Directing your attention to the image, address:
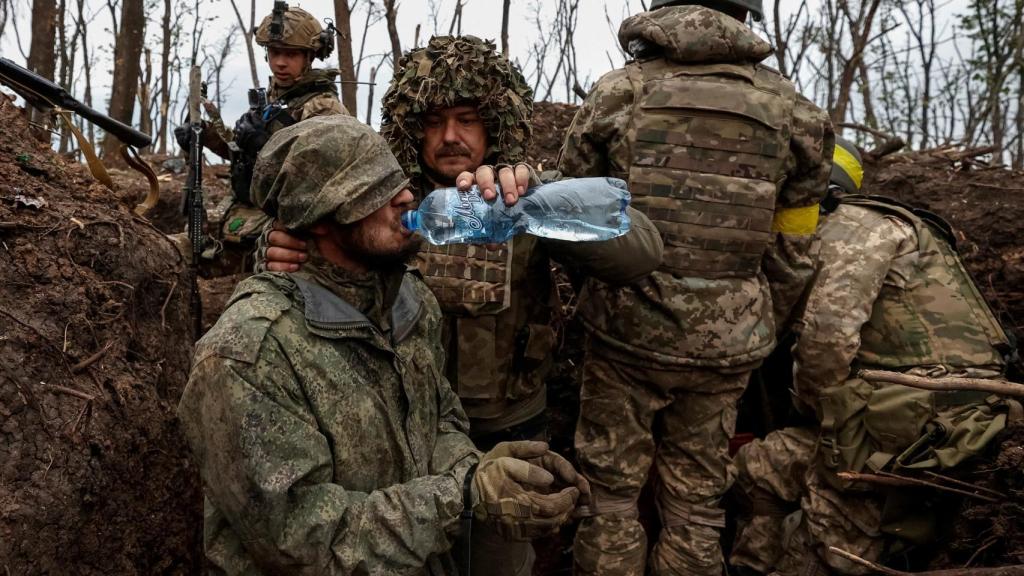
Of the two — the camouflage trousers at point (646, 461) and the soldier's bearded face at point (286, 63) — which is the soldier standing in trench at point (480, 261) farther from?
the soldier's bearded face at point (286, 63)

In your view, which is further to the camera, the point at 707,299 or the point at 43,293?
the point at 707,299

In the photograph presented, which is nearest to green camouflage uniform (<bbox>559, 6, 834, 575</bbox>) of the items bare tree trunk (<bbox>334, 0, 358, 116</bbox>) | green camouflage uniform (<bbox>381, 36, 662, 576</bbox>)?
green camouflage uniform (<bbox>381, 36, 662, 576</bbox>)

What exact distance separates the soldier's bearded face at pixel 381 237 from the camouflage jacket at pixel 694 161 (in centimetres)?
134

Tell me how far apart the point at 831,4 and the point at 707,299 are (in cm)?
1084

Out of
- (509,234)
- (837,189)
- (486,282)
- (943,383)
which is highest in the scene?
(837,189)

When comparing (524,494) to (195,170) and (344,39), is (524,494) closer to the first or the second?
(195,170)

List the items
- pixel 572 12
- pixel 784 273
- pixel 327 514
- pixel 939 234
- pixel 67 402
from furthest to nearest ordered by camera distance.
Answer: pixel 572 12
pixel 939 234
pixel 784 273
pixel 67 402
pixel 327 514

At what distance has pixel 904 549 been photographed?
355 cm

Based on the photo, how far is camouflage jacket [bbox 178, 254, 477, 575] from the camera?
5.91 feet

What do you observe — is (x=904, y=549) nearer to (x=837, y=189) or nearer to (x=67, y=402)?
(x=837, y=189)

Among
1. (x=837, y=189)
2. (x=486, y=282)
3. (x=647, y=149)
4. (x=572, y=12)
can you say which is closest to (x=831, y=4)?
(x=572, y=12)

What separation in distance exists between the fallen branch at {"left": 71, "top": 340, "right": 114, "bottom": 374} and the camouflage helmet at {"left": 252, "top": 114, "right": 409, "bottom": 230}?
1.12 metres

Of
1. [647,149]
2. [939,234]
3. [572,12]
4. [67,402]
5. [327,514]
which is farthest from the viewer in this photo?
[572,12]

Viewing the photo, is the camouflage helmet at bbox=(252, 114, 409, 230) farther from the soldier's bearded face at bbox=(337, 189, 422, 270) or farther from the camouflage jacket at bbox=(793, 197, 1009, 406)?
the camouflage jacket at bbox=(793, 197, 1009, 406)
